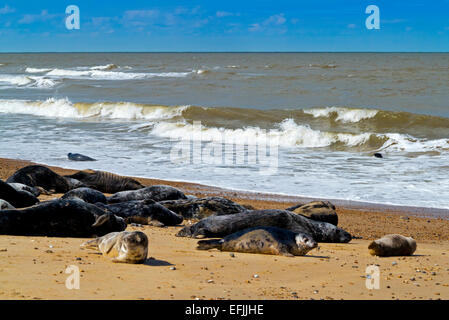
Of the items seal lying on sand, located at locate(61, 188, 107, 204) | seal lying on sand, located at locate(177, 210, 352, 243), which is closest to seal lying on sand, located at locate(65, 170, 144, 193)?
seal lying on sand, located at locate(61, 188, 107, 204)

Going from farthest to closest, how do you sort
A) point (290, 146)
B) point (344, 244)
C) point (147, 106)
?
point (147, 106) < point (290, 146) < point (344, 244)

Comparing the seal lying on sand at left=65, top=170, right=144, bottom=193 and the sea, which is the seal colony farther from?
the sea

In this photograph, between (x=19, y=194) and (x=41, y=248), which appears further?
(x=19, y=194)

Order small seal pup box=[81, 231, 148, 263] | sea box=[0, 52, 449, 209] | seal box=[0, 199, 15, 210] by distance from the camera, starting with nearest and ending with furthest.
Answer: small seal pup box=[81, 231, 148, 263], seal box=[0, 199, 15, 210], sea box=[0, 52, 449, 209]

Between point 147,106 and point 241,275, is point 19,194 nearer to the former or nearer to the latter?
point 241,275

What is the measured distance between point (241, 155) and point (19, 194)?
32.6 feet

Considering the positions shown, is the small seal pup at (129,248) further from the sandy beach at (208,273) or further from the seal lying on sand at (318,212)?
the seal lying on sand at (318,212)

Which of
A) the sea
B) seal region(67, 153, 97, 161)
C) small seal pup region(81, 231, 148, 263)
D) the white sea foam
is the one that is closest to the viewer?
small seal pup region(81, 231, 148, 263)

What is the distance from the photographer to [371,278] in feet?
18.1

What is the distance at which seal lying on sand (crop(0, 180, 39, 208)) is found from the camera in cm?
772

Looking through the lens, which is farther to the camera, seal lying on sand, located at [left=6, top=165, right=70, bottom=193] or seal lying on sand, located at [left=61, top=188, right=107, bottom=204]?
seal lying on sand, located at [left=6, top=165, right=70, bottom=193]

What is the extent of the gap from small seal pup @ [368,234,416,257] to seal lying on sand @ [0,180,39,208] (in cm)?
441

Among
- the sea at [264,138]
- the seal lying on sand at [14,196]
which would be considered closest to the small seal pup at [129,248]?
the seal lying on sand at [14,196]
